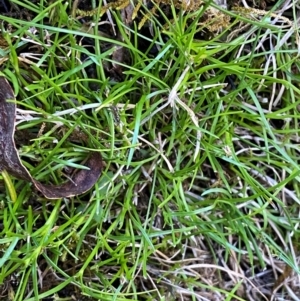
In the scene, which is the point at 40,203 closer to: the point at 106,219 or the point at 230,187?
the point at 106,219

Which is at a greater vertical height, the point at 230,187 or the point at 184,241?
the point at 230,187

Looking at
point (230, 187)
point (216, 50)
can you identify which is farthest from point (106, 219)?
point (216, 50)

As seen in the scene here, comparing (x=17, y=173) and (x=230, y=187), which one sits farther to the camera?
(x=230, y=187)
